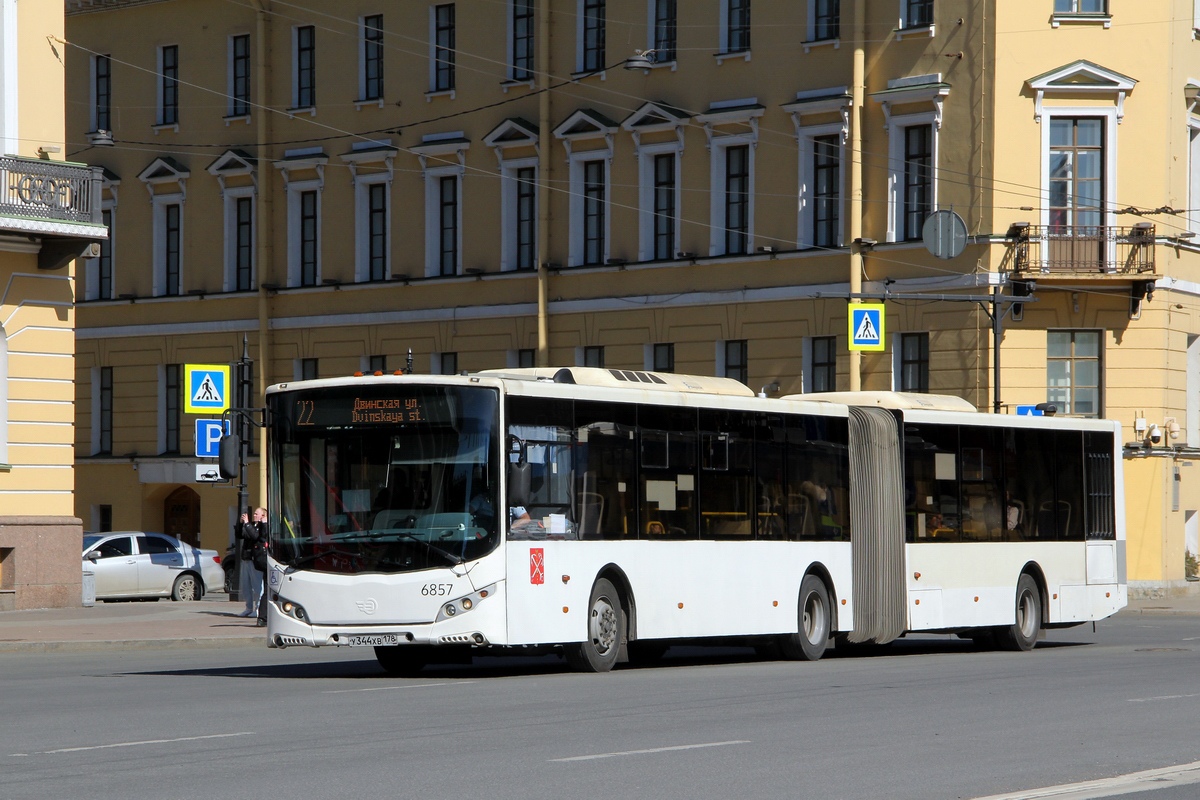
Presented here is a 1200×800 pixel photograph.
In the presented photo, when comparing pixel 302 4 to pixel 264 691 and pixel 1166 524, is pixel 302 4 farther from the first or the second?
pixel 264 691

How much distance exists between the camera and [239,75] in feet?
167

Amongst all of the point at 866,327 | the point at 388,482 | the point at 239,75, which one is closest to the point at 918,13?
the point at 866,327

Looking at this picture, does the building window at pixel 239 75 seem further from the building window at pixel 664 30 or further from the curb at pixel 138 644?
the curb at pixel 138 644

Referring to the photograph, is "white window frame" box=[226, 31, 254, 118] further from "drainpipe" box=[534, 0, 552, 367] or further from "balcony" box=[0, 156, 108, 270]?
"balcony" box=[0, 156, 108, 270]

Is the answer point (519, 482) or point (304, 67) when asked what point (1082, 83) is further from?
point (519, 482)

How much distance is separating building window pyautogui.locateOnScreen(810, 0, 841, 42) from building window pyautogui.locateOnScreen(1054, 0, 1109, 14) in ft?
14.7

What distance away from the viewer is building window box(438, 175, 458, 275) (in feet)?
156

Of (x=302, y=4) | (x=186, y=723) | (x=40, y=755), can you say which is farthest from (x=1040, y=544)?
(x=302, y=4)

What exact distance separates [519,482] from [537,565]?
2.77 feet

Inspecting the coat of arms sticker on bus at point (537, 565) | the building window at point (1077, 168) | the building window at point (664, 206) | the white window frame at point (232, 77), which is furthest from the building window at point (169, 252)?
the coat of arms sticker on bus at point (537, 565)

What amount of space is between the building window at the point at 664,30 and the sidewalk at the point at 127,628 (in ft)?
54.2

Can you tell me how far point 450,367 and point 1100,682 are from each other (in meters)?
31.0

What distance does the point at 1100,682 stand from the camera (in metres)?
18.3

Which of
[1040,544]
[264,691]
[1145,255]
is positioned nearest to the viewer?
[264,691]
